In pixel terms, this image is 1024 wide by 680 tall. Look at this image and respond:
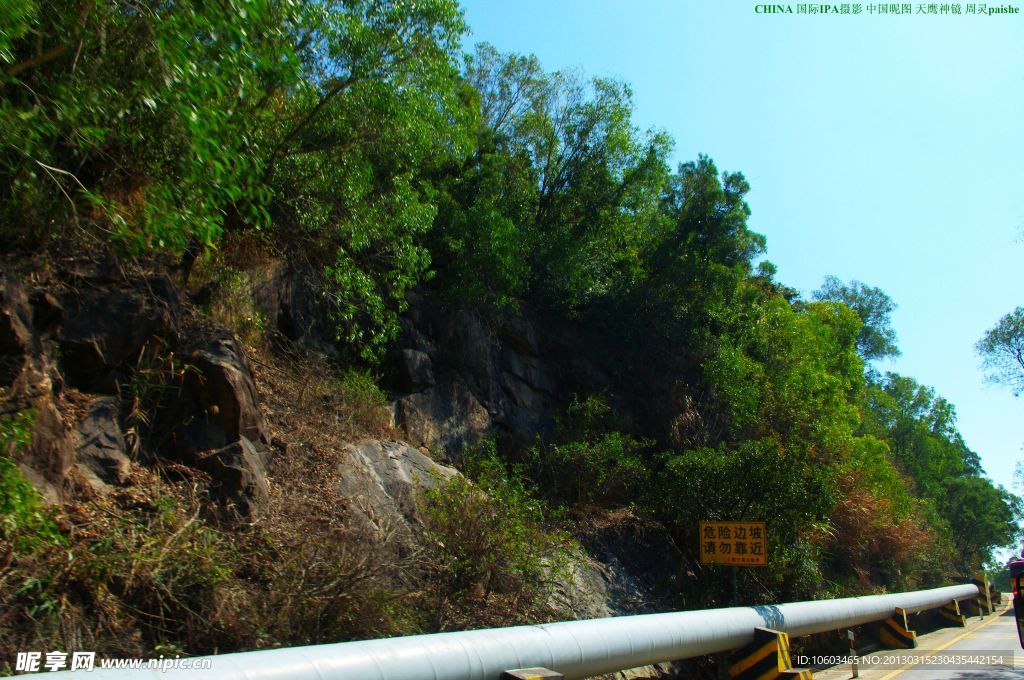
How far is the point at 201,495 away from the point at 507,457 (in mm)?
9865

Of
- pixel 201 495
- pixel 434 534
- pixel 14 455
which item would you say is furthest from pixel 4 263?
pixel 434 534

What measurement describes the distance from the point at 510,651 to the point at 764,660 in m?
4.87

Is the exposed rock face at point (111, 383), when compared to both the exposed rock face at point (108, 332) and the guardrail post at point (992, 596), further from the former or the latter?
the guardrail post at point (992, 596)

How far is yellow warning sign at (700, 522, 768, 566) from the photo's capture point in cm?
1303

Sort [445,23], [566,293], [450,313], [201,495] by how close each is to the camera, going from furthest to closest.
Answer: [566,293] < [450,313] < [445,23] < [201,495]

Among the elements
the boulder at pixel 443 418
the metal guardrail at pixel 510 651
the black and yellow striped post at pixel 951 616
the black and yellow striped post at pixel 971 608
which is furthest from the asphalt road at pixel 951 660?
the black and yellow striped post at pixel 971 608

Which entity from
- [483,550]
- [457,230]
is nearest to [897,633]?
[483,550]

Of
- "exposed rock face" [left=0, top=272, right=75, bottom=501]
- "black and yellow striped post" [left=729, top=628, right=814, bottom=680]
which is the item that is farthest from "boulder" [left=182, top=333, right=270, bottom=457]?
"black and yellow striped post" [left=729, top=628, right=814, bottom=680]

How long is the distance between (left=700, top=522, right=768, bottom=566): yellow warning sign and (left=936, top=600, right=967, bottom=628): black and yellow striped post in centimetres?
1615

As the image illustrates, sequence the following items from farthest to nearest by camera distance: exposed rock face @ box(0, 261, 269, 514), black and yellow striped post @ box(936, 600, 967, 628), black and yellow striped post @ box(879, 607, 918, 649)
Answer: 1. black and yellow striped post @ box(936, 600, 967, 628)
2. black and yellow striped post @ box(879, 607, 918, 649)
3. exposed rock face @ box(0, 261, 269, 514)

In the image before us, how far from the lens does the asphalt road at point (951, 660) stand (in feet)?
41.9

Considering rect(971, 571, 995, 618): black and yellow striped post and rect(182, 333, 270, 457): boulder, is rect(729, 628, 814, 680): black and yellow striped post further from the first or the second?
rect(971, 571, 995, 618): black and yellow striped post

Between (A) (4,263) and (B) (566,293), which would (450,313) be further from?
(A) (4,263)

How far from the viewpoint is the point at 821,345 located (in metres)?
26.9
